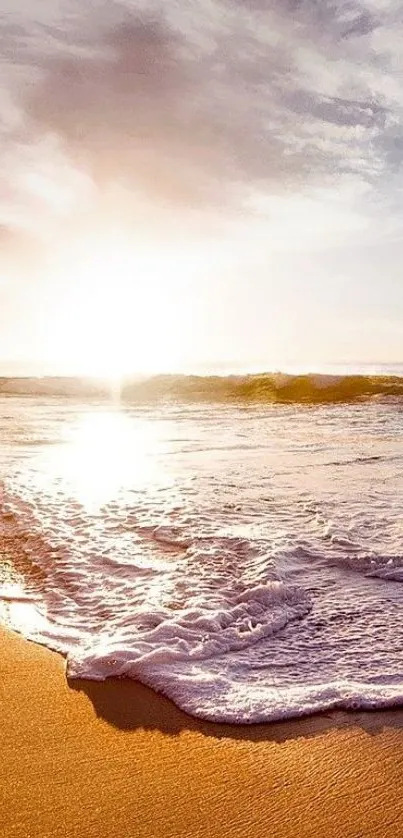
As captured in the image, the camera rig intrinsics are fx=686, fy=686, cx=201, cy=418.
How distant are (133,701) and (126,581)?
60.9 inches

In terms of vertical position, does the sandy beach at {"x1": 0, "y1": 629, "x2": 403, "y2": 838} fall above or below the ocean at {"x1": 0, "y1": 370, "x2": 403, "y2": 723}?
below

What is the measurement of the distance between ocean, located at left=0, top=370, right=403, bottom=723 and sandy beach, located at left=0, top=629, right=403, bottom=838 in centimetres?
15

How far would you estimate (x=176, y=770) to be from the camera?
2.62m

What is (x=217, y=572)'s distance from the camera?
15.7ft

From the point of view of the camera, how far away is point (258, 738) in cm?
285

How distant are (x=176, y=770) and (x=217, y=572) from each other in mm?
2178

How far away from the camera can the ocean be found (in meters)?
3.36

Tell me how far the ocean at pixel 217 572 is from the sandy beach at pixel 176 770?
0.51 feet

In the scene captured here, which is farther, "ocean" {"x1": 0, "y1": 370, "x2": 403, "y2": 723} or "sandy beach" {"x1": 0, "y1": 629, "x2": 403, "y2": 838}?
"ocean" {"x1": 0, "y1": 370, "x2": 403, "y2": 723}

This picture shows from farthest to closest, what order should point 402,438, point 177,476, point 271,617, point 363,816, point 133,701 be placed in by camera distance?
point 402,438 < point 177,476 < point 271,617 < point 133,701 < point 363,816

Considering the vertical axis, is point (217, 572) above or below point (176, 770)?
above

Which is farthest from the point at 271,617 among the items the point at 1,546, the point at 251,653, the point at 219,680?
the point at 1,546

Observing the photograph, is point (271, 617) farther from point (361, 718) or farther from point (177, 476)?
point (177, 476)

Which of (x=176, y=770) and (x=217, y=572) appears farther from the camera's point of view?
(x=217, y=572)
